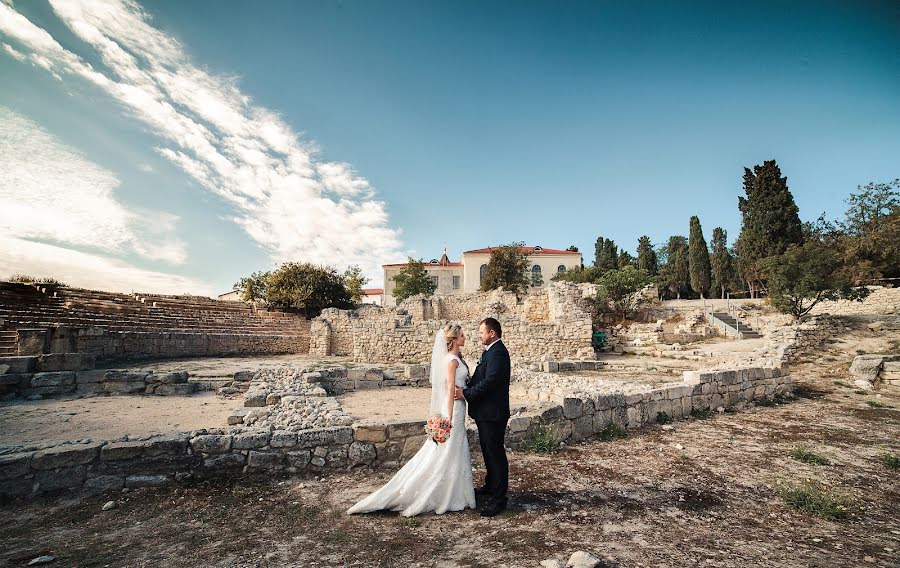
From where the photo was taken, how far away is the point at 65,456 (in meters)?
4.34

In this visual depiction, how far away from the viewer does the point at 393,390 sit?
12.1m

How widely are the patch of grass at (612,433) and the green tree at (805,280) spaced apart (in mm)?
18491

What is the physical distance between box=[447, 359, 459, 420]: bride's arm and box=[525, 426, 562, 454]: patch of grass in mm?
2616

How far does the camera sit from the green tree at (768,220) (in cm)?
3859

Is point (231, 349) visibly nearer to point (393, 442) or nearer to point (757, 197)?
point (393, 442)

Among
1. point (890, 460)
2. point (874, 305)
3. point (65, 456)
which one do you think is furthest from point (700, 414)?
point (874, 305)

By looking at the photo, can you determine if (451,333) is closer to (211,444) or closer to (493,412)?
(493,412)

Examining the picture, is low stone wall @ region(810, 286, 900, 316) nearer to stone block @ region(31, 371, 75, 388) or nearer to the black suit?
the black suit

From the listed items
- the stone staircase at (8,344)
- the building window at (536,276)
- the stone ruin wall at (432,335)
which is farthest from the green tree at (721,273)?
the stone staircase at (8,344)

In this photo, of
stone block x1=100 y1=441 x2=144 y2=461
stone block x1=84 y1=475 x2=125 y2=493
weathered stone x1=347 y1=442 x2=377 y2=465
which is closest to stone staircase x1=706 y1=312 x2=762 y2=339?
weathered stone x1=347 y1=442 x2=377 y2=465

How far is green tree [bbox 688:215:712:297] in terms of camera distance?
→ 4897 centimetres

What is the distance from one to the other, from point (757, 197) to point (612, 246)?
22110mm

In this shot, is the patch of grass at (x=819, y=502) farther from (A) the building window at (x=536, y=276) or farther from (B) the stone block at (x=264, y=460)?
(A) the building window at (x=536, y=276)

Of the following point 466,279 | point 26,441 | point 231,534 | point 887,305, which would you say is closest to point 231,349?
point 26,441
